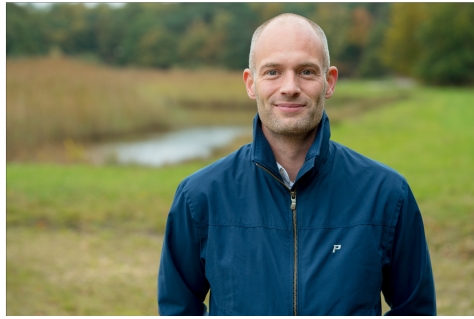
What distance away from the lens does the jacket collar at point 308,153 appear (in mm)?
1952

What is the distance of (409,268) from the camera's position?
2.06m

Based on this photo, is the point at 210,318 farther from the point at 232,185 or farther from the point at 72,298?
the point at 72,298

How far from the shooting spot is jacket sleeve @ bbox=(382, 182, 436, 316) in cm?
200

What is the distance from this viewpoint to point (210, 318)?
204 cm

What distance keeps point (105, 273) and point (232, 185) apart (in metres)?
4.29

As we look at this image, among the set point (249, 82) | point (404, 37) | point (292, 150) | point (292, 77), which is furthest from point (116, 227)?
point (404, 37)

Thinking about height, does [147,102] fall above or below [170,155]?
above

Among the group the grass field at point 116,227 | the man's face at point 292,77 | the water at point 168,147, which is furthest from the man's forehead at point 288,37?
the water at point 168,147

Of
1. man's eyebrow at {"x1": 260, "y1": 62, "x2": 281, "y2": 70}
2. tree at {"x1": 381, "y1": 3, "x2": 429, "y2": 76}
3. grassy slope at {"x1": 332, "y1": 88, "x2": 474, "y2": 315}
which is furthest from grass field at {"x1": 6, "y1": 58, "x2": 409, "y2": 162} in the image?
tree at {"x1": 381, "y1": 3, "x2": 429, "y2": 76}

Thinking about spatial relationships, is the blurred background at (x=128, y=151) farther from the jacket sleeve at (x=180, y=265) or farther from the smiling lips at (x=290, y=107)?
the smiling lips at (x=290, y=107)

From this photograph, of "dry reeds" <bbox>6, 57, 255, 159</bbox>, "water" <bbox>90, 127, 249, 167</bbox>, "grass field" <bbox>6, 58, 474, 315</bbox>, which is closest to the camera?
"grass field" <bbox>6, 58, 474, 315</bbox>

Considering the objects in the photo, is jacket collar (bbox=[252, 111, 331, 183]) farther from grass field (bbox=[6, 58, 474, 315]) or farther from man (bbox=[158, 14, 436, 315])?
grass field (bbox=[6, 58, 474, 315])

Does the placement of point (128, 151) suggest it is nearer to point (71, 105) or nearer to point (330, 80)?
point (71, 105)

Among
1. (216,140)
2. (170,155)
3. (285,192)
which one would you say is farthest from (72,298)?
(216,140)
